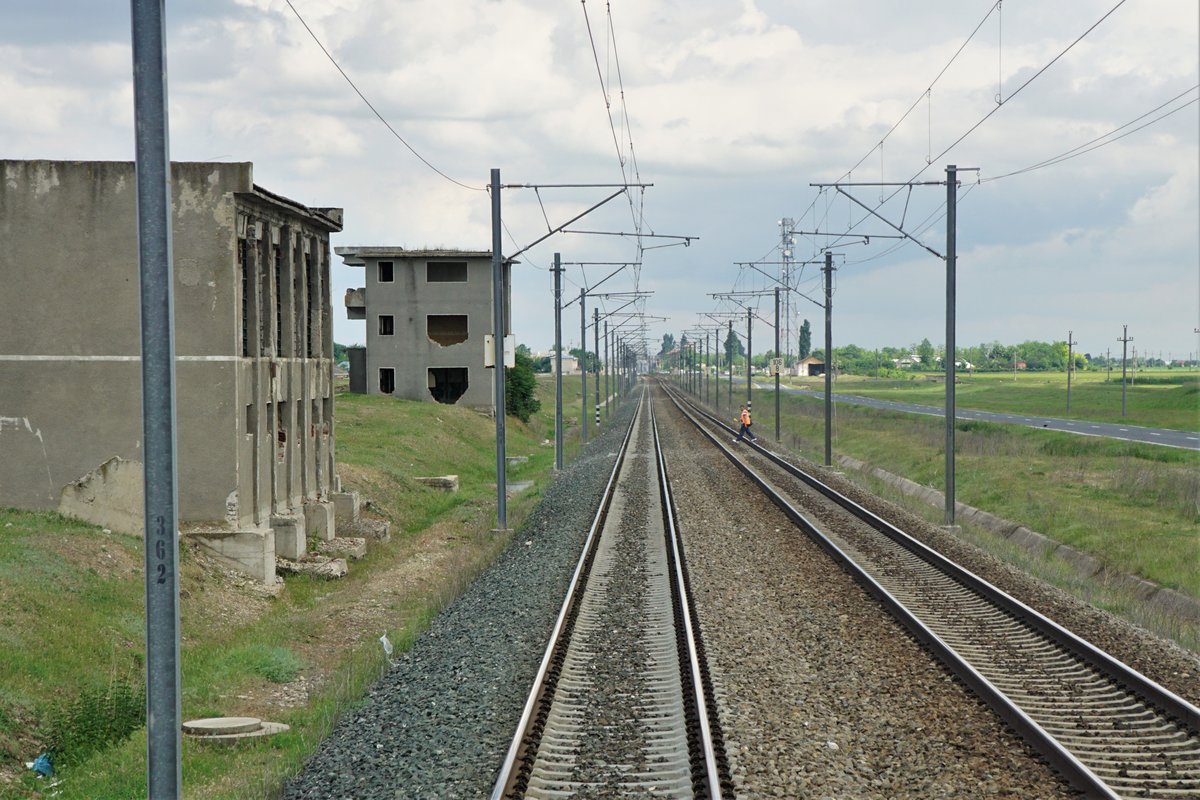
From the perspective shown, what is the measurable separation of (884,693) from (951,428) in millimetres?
15215

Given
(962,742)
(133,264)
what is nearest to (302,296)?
(133,264)

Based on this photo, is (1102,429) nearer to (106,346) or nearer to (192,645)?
(106,346)

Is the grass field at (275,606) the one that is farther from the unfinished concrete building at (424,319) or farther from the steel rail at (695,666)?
the unfinished concrete building at (424,319)

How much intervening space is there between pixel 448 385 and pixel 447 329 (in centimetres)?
316

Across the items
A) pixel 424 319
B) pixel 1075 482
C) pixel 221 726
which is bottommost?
pixel 221 726

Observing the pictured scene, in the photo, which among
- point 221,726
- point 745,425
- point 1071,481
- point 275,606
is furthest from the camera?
point 745,425

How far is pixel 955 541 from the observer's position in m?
22.3

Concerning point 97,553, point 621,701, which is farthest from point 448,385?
point 621,701

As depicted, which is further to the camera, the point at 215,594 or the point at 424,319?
the point at 424,319

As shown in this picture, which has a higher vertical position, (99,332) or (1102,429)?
(99,332)

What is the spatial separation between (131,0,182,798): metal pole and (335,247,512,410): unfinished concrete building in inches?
Answer: 2210

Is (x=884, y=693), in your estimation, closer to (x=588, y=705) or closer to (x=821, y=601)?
(x=588, y=705)

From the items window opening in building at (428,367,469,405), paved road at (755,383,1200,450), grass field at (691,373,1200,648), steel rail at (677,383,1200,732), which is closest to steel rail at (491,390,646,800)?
steel rail at (677,383,1200,732)

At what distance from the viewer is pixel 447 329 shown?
6431cm
